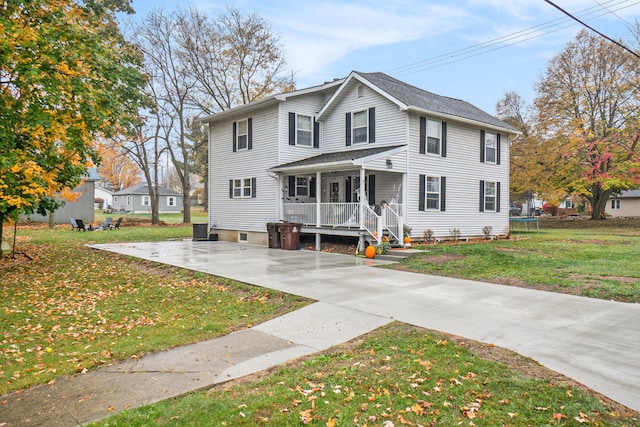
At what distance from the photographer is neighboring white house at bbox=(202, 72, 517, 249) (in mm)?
15766

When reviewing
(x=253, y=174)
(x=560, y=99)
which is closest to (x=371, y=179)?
(x=253, y=174)

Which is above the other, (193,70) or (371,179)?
(193,70)

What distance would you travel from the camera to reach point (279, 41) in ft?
108

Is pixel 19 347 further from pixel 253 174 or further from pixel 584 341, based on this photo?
pixel 253 174

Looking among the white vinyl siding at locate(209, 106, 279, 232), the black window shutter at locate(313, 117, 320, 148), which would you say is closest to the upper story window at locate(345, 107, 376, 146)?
the black window shutter at locate(313, 117, 320, 148)

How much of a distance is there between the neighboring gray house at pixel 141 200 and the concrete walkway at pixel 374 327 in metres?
56.7

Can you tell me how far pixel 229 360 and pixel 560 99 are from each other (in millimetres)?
34818

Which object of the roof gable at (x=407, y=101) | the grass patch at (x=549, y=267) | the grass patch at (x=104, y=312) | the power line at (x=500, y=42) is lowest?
the grass patch at (x=104, y=312)

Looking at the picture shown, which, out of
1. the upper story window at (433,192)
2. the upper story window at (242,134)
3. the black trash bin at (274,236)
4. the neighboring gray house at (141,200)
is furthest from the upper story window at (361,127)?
the neighboring gray house at (141,200)

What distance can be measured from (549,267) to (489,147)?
9.75m

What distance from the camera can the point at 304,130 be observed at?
728 inches

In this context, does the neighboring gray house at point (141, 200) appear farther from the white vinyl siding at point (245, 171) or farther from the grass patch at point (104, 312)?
the grass patch at point (104, 312)

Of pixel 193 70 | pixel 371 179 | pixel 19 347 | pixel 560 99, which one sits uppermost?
pixel 193 70

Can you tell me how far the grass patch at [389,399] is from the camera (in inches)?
130
